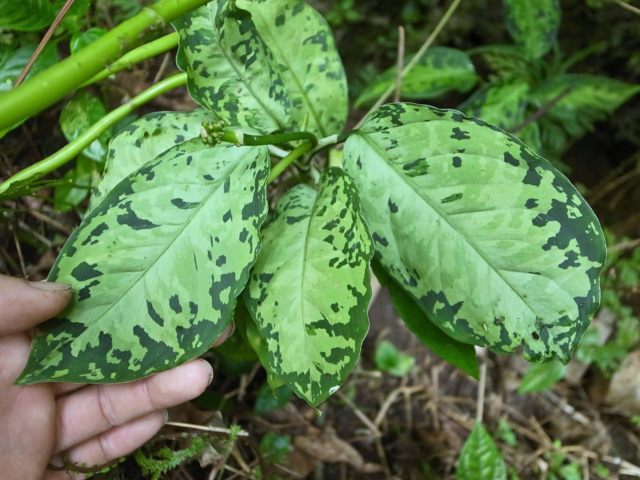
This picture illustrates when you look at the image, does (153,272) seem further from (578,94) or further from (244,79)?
(578,94)

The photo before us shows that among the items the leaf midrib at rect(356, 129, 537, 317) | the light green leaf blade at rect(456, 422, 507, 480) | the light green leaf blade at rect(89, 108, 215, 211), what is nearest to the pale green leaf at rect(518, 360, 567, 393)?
the light green leaf blade at rect(456, 422, 507, 480)

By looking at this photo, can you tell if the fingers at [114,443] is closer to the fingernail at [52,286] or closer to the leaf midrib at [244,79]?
the fingernail at [52,286]

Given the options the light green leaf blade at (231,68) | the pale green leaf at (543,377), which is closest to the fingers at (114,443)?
the light green leaf blade at (231,68)

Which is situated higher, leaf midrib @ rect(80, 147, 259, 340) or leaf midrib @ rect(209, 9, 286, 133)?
leaf midrib @ rect(209, 9, 286, 133)

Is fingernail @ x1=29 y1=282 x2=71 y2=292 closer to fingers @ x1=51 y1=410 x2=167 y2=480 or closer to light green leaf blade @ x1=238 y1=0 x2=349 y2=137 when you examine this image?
fingers @ x1=51 y1=410 x2=167 y2=480

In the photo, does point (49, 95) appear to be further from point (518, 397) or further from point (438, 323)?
point (518, 397)

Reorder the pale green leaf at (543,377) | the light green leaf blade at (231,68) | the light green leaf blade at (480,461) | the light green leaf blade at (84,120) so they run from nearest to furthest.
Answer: the light green leaf blade at (231,68) < the light green leaf blade at (84,120) < the light green leaf blade at (480,461) < the pale green leaf at (543,377)
